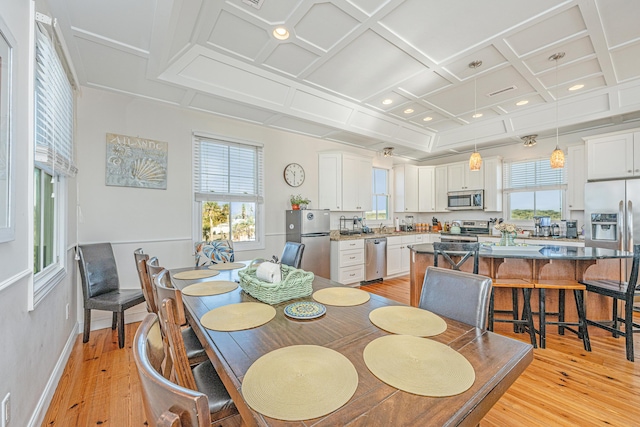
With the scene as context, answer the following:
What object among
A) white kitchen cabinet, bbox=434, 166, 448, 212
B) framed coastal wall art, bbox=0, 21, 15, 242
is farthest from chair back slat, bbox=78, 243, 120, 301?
white kitchen cabinet, bbox=434, 166, 448, 212

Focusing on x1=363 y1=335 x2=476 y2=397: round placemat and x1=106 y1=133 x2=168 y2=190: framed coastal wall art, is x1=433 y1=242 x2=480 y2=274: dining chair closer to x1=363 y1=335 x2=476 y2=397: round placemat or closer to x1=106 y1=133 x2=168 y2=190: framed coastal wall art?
x1=363 y1=335 x2=476 y2=397: round placemat

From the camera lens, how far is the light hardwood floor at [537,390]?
172 cm

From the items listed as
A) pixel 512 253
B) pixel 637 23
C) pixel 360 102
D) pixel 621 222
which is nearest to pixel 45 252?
pixel 360 102

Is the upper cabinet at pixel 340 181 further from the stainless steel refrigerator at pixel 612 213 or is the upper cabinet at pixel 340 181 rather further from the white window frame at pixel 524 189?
the stainless steel refrigerator at pixel 612 213

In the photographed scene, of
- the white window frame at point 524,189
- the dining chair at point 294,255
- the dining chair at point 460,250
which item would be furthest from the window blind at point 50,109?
the white window frame at point 524,189

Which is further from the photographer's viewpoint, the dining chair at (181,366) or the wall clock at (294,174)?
the wall clock at (294,174)

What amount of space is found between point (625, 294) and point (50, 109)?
4.76m

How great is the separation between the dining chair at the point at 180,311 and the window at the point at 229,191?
2.13 m

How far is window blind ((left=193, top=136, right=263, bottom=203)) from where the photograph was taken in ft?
12.5

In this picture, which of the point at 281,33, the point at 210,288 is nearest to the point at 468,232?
the point at 281,33

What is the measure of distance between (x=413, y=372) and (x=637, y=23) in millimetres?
3660

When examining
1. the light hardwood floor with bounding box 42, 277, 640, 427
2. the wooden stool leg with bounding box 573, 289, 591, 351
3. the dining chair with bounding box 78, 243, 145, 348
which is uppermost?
the dining chair with bounding box 78, 243, 145, 348

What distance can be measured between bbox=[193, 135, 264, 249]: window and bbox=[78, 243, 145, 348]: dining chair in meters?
1.03

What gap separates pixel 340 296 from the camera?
1702mm
